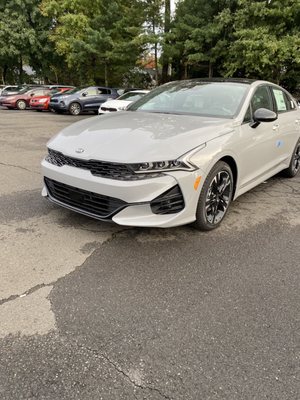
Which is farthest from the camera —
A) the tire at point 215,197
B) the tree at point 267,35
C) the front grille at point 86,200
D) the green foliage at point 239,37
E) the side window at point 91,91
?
the side window at point 91,91

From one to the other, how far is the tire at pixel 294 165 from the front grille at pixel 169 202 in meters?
3.28

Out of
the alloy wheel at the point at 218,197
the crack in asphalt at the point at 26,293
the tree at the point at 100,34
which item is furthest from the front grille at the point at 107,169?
the tree at the point at 100,34

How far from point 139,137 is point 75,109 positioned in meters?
15.1

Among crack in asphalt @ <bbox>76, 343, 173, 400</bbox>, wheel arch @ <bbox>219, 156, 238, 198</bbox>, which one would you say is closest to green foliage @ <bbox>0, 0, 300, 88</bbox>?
wheel arch @ <bbox>219, 156, 238, 198</bbox>

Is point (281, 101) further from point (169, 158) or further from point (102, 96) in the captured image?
point (102, 96)

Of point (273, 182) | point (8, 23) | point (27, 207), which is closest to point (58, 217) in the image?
point (27, 207)

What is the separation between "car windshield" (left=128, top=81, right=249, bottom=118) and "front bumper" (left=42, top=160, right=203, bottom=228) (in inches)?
48.6

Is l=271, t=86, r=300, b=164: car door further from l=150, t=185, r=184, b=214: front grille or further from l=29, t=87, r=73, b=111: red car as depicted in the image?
l=29, t=87, r=73, b=111: red car

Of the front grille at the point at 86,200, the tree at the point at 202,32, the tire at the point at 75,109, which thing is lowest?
the tire at the point at 75,109

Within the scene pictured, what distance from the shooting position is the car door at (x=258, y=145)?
153 inches

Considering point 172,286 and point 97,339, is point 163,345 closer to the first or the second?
point 97,339

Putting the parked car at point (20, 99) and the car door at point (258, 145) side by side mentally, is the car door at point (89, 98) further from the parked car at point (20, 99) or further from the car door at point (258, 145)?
the car door at point (258, 145)

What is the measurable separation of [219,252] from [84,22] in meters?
23.8

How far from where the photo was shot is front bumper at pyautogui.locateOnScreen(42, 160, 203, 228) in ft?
9.65
